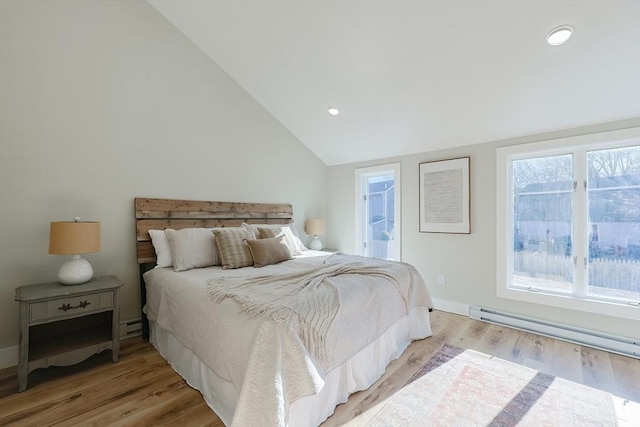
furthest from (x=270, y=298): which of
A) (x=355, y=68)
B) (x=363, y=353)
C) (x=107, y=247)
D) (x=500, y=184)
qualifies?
(x=500, y=184)

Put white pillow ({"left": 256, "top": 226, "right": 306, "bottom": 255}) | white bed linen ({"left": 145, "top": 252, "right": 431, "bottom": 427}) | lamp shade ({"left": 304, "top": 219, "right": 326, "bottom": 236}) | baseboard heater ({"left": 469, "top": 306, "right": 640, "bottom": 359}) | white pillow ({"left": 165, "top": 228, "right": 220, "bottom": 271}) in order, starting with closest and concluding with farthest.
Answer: white bed linen ({"left": 145, "top": 252, "right": 431, "bottom": 427}) < baseboard heater ({"left": 469, "top": 306, "right": 640, "bottom": 359}) < white pillow ({"left": 165, "top": 228, "right": 220, "bottom": 271}) < white pillow ({"left": 256, "top": 226, "right": 306, "bottom": 255}) < lamp shade ({"left": 304, "top": 219, "right": 326, "bottom": 236})

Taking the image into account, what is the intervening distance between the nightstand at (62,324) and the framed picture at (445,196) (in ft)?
11.3

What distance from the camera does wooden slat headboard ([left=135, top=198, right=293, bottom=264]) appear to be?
2854 millimetres

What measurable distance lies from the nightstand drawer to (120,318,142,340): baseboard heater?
643 millimetres

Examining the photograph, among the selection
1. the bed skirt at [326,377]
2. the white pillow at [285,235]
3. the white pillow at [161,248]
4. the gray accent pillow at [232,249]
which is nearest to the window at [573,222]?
the bed skirt at [326,377]

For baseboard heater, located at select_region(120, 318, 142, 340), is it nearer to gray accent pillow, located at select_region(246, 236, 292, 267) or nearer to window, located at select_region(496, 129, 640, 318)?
gray accent pillow, located at select_region(246, 236, 292, 267)

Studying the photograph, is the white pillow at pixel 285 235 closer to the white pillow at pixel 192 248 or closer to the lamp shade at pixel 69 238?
the white pillow at pixel 192 248

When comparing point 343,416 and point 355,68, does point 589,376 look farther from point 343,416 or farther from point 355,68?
point 355,68

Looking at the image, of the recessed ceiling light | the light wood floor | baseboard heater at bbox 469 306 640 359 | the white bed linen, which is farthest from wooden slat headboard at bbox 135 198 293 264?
the recessed ceiling light

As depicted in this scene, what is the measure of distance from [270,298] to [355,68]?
2.43 meters

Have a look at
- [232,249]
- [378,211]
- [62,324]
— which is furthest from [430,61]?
[62,324]

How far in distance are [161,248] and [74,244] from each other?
702 mm

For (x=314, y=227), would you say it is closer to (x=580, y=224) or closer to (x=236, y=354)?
(x=236, y=354)

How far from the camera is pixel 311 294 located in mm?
1790
